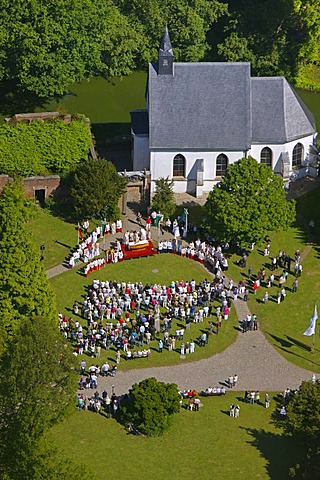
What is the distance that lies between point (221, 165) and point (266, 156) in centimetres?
429

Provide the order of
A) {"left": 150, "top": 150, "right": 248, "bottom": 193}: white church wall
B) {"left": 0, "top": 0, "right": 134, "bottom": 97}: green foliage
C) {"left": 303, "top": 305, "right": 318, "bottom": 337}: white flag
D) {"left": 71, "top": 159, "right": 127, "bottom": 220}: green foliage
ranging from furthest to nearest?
{"left": 0, "top": 0, "right": 134, "bottom": 97}: green foliage → {"left": 150, "top": 150, "right": 248, "bottom": 193}: white church wall → {"left": 71, "top": 159, "right": 127, "bottom": 220}: green foliage → {"left": 303, "top": 305, "right": 318, "bottom": 337}: white flag

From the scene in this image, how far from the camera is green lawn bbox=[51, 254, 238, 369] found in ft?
319

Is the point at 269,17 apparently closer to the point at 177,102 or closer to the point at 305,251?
the point at 177,102

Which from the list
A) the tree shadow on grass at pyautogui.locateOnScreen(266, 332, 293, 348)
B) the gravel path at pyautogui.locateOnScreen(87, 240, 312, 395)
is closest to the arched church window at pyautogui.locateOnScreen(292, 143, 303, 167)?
the tree shadow on grass at pyautogui.locateOnScreen(266, 332, 293, 348)

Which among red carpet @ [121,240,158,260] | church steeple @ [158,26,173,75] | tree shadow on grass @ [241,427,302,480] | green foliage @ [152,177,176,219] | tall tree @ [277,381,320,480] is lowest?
tree shadow on grass @ [241,427,302,480]

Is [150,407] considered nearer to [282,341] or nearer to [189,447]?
[189,447]

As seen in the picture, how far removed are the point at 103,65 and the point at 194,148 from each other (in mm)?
20952

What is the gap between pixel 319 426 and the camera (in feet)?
281

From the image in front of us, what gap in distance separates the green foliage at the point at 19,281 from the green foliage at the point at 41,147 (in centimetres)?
2055

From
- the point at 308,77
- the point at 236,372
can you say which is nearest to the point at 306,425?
the point at 236,372

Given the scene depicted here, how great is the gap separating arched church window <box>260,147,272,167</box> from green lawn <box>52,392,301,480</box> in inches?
1269

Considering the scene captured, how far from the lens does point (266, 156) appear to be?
118m

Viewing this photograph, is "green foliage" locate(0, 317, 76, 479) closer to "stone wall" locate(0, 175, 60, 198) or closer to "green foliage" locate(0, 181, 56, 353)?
"green foliage" locate(0, 181, 56, 353)

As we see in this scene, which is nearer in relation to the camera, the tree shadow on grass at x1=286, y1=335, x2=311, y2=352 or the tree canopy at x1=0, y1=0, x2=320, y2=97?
the tree shadow on grass at x1=286, y1=335, x2=311, y2=352
